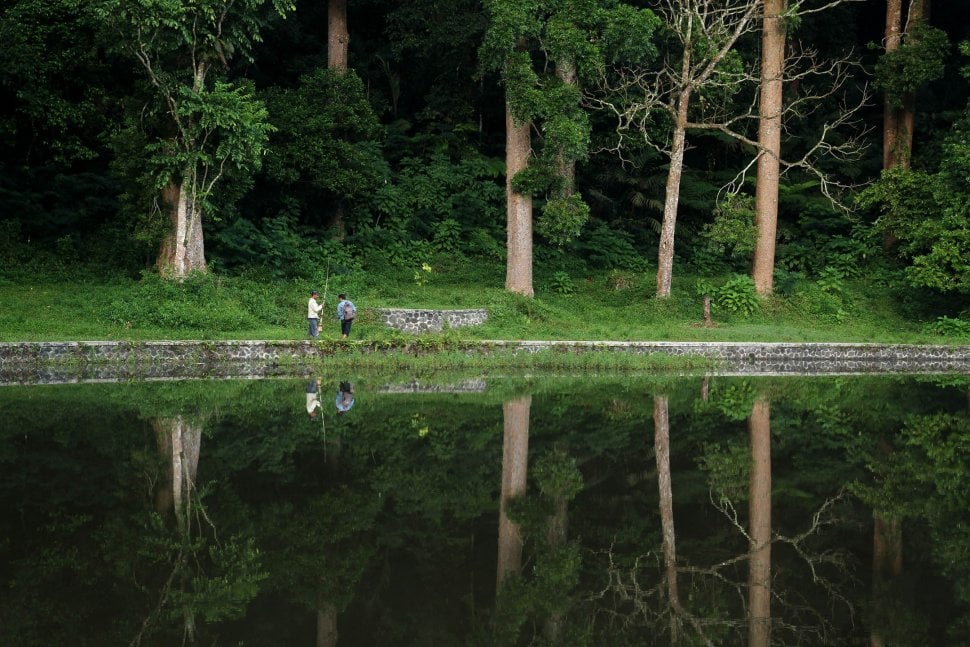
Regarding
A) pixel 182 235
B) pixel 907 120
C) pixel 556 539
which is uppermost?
pixel 907 120

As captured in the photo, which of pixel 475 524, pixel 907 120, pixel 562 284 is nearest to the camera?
pixel 475 524

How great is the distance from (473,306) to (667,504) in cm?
1615

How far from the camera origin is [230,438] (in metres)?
12.9

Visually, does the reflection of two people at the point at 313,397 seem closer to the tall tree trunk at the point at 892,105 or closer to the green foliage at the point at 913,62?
the green foliage at the point at 913,62

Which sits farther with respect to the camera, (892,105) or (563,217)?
(892,105)

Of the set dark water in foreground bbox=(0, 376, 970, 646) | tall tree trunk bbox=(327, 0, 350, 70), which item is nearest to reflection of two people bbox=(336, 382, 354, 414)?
dark water in foreground bbox=(0, 376, 970, 646)

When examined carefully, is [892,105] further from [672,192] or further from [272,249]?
[272,249]

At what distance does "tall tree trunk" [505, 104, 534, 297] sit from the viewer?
2752 cm

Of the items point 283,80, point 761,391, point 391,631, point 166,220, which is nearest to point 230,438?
point 391,631

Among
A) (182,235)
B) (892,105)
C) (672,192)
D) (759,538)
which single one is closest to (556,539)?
(759,538)

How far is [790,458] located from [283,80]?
26.0m

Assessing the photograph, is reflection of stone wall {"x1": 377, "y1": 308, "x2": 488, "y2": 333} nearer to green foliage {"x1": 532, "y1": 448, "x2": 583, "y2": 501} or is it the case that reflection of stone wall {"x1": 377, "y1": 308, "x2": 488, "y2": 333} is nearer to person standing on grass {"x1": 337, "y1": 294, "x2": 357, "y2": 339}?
person standing on grass {"x1": 337, "y1": 294, "x2": 357, "y2": 339}

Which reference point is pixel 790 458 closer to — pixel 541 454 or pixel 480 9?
pixel 541 454

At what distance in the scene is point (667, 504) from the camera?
32.9ft
